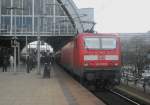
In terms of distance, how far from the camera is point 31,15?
8388 centimetres

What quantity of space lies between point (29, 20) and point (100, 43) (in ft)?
197

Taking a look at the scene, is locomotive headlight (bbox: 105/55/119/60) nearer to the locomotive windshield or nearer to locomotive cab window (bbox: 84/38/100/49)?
the locomotive windshield

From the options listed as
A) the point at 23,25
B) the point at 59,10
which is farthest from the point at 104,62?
the point at 59,10

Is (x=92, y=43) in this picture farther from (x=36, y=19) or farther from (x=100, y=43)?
(x=36, y=19)

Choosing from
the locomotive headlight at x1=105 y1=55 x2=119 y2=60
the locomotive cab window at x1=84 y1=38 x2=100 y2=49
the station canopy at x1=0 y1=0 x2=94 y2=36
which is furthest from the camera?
the station canopy at x1=0 y1=0 x2=94 y2=36

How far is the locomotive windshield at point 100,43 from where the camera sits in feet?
81.8

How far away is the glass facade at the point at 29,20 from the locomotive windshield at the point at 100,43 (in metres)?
53.4

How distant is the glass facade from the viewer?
80.8 m

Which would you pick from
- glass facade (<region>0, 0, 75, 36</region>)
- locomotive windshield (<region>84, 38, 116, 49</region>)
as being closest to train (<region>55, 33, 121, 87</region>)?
locomotive windshield (<region>84, 38, 116, 49</region>)

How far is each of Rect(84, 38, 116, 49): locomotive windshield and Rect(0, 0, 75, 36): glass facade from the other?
175 ft

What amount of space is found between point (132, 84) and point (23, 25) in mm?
56564

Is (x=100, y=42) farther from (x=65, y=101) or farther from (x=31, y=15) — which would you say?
(x=31, y=15)

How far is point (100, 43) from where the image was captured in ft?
82.4

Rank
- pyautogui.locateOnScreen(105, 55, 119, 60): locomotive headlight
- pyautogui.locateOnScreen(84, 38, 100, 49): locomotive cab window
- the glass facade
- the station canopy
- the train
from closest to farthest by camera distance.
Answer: the train, pyautogui.locateOnScreen(105, 55, 119, 60): locomotive headlight, pyautogui.locateOnScreen(84, 38, 100, 49): locomotive cab window, the station canopy, the glass facade
